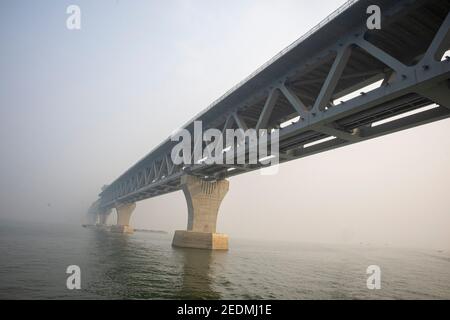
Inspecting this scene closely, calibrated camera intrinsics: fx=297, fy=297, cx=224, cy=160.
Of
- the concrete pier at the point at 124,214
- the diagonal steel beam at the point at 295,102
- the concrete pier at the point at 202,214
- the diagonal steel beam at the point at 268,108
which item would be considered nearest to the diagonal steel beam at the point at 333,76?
the diagonal steel beam at the point at 295,102

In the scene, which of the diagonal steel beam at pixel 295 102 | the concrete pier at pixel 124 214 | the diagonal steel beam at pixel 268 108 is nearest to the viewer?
the diagonal steel beam at pixel 295 102

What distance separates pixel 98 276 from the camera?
17.1 meters

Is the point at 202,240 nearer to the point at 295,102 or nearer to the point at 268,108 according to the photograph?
the point at 268,108

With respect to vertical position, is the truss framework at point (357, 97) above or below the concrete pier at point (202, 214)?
above

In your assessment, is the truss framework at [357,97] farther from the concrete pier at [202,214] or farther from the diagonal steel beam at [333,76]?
the concrete pier at [202,214]

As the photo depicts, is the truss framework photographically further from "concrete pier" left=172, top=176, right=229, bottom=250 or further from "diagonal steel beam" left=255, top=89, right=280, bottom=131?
"concrete pier" left=172, top=176, right=229, bottom=250

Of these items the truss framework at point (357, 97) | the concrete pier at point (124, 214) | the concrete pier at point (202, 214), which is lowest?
the concrete pier at point (124, 214)

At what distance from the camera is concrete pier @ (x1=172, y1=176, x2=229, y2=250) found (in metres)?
37.4

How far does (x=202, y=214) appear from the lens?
39719mm

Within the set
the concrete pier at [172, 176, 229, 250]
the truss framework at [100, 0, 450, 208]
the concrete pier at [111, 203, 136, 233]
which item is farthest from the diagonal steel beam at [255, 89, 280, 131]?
the concrete pier at [111, 203, 136, 233]

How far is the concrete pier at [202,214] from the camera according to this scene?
37.4m

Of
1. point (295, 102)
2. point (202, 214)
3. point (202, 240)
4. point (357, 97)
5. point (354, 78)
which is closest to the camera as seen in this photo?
point (357, 97)

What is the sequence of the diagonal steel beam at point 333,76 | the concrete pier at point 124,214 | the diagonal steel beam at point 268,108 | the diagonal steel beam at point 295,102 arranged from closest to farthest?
the diagonal steel beam at point 333,76 < the diagonal steel beam at point 295,102 < the diagonal steel beam at point 268,108 < the concrete pier at point 124,214

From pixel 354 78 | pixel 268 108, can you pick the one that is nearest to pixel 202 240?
pixel 268 108
